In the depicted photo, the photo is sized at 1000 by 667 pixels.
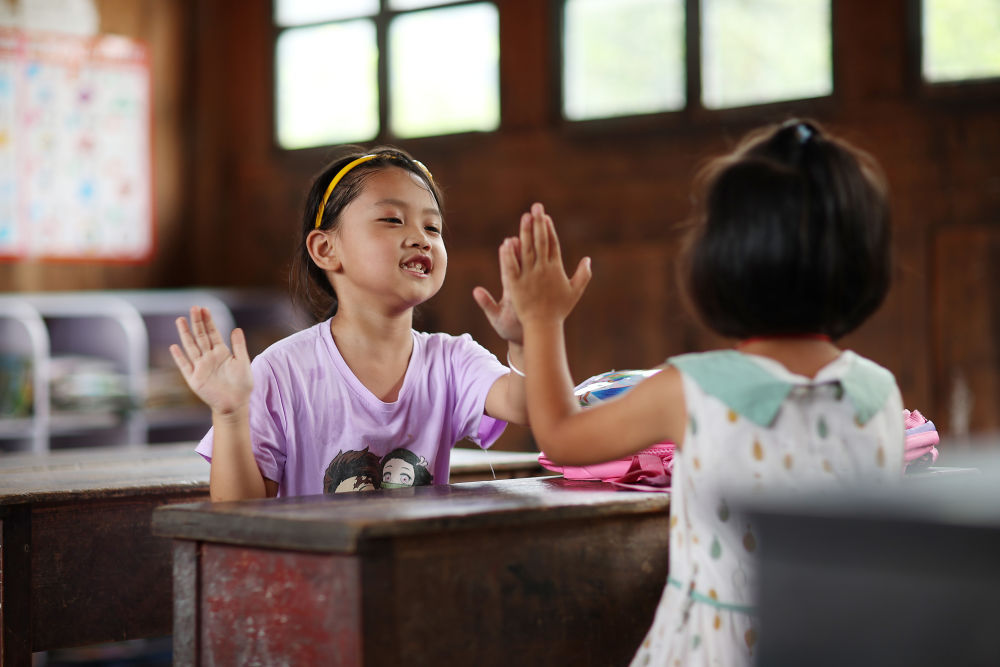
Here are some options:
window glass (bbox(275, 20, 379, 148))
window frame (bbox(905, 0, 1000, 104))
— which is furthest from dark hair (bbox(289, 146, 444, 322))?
window glass (bbox(275, 20, 379, 148))

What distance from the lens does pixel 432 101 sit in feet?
18.7

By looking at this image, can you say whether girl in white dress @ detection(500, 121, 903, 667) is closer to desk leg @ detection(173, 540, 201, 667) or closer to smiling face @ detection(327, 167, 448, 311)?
desk leg @ detection(173, 540, 201, 667)

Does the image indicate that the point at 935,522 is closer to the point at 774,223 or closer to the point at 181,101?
the point at 774,223

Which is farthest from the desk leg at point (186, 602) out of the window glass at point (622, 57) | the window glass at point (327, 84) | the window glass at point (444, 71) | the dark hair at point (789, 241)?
the window glass at point (327, 84)

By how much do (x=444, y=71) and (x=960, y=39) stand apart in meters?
2.35

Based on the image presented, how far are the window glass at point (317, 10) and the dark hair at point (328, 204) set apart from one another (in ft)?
13.4

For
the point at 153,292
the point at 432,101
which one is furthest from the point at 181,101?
the point at 432,101

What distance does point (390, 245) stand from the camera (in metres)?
1.83

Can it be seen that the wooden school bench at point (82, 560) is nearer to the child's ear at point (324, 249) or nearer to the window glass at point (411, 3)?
the child's ear at point (324, 249)

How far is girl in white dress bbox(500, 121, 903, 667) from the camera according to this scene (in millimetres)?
1173

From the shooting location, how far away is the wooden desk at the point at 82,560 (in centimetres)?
182

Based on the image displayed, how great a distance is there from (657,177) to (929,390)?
144cm

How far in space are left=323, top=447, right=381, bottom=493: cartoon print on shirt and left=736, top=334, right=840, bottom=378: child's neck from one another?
27.1 inches

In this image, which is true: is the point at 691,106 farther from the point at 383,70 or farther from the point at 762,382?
the point at 762,382
